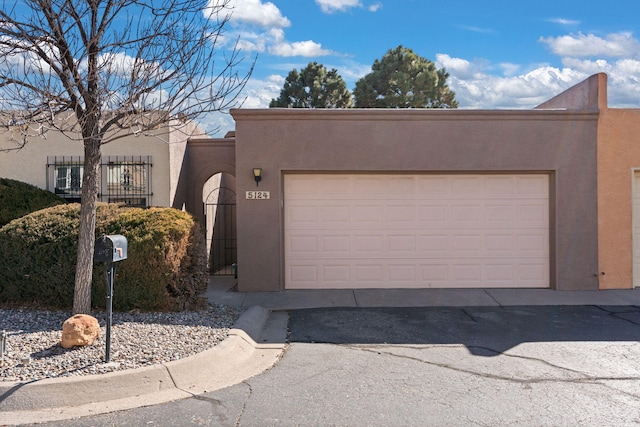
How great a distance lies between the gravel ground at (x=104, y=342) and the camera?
17.0ft

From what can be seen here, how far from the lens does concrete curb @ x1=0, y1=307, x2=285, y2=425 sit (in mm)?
4594

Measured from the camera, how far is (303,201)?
10562 millimetres

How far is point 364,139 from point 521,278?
4.18m

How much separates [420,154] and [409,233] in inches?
61.8

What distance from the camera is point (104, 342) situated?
19.6 ft

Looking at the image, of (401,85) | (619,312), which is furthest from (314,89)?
(619,312)

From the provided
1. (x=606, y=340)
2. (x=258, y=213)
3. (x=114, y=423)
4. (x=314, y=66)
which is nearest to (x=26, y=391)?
(x=114, y=423)

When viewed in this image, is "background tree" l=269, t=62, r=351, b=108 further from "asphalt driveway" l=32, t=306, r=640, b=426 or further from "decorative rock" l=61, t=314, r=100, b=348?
"decorative rock" l=61, t=314, r=100, b=348

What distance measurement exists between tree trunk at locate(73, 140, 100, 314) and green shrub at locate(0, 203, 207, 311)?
0.67m

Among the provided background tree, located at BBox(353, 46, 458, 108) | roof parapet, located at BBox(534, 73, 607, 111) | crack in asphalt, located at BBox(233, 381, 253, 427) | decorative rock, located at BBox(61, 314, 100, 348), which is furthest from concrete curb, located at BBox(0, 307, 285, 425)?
background tree, located at BBox(353, 46, 458, 108)

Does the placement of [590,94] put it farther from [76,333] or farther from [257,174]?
[76,333]

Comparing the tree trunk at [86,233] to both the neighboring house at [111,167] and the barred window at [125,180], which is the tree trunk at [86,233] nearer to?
the neighboring house at [111,167]

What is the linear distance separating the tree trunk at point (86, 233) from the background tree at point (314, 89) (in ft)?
73.4

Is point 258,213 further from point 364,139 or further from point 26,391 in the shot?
point 26,391
